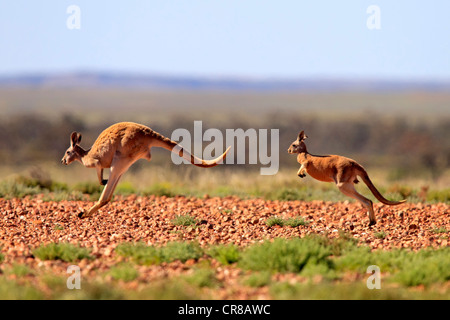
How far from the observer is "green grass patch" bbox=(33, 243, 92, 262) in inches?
336

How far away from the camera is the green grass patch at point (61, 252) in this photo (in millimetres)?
8523

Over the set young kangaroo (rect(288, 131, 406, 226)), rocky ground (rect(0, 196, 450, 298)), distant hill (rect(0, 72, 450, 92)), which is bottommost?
rocky ground (rect(0, 196, 450, 298))

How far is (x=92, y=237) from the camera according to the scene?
9773 mm

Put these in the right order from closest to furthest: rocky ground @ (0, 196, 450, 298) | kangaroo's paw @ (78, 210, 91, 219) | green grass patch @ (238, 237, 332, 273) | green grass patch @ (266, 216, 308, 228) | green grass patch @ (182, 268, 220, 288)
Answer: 1. green grass patch @ (182, 268, 220, 288)
2. green grass patch @ (238, 237, 332, 273)
3. rocky ground @ (0, 196, 450, 298)
4. green grass patch @ (266, 216, 308, 228)
5. kangaroo's paw @ (78, 210, 91, 219)

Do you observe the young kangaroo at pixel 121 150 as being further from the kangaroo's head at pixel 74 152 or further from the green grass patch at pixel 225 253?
the green grass patch at pixel 225 253

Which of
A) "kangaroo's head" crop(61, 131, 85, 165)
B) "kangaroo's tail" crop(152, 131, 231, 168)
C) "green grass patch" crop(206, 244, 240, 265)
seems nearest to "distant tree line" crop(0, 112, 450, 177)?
"kangaroo's tail" crop(152, 131, 231, 168)

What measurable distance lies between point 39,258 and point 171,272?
1.80m

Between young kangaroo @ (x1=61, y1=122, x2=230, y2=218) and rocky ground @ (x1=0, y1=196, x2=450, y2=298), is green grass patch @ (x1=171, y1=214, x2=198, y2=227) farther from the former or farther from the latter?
young kangaroo @ (x1=61, y1=122, x2=230, y2=218)

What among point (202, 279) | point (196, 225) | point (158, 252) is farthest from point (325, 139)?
point (202, 279)

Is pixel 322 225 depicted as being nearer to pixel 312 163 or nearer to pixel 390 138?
pixel 312 163

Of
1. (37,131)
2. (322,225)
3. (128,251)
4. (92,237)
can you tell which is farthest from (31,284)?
(37,131)

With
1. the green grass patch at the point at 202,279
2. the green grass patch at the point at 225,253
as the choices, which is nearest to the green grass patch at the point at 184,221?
the green grass patch at the point at 225,253

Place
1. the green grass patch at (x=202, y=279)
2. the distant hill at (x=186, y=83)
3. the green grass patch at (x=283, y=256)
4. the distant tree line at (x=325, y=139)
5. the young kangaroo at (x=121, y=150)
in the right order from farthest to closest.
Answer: the distant hill at (x=186, y=83)
the distant tree line at (x=325, y=139)
the young kangaroo at (x=121, y=150)
the green grass patch at (x=283, y=256)
the green grass patch at (x=202, y=279)

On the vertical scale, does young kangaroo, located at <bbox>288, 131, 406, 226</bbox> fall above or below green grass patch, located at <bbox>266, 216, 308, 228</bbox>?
above
